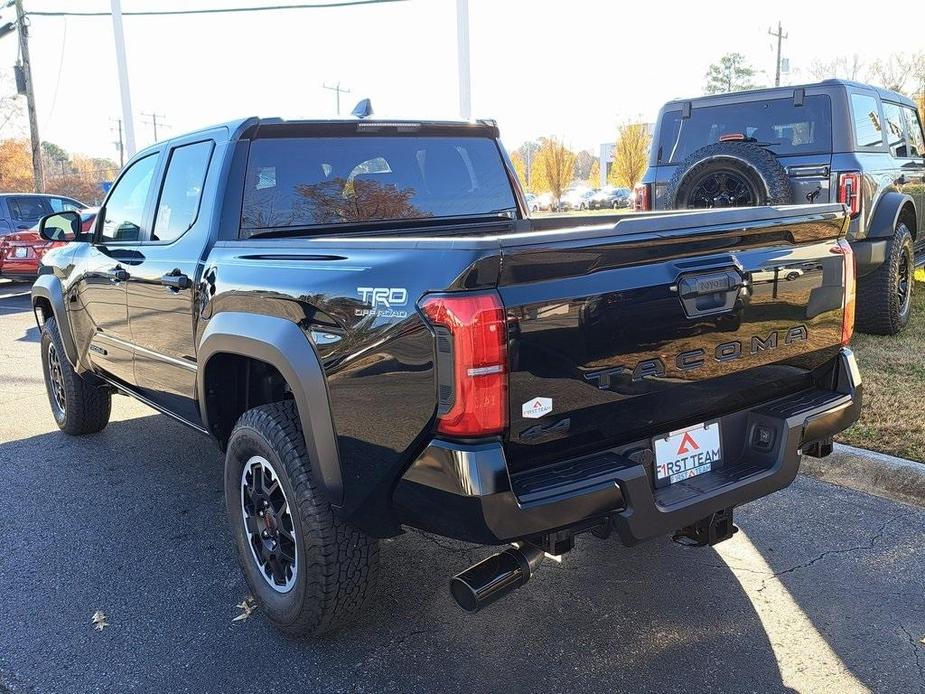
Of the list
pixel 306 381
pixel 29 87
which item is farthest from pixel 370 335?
pixel 29 87

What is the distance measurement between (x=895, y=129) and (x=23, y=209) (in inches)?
553

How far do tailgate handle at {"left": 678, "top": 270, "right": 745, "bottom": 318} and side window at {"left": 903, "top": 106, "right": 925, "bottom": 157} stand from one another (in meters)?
6.61

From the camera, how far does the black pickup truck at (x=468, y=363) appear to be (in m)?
2.22

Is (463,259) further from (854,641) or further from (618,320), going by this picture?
(854,641)

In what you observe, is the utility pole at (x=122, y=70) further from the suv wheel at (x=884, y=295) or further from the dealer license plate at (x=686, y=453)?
the dealer license plate at (x=686, y=453)

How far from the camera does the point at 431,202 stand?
13.1ft

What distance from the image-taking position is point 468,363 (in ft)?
7.07

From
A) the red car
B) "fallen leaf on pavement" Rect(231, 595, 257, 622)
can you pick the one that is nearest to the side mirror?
"fallen leaf on pavement" Rect(231, 595, 257, 622)

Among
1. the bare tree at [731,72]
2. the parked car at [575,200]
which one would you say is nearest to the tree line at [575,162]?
the parked car at [575,200]

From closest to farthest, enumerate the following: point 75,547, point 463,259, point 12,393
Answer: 1. point 463,259
2. point 75,547
3. point 12,393

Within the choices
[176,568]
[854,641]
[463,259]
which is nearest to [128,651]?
A: [176,568]

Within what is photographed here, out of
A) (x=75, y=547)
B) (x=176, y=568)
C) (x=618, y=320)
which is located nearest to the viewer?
(x=618, y=320)

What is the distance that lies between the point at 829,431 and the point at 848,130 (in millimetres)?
4454

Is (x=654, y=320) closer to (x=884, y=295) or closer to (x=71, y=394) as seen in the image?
(x=71, y=394)
